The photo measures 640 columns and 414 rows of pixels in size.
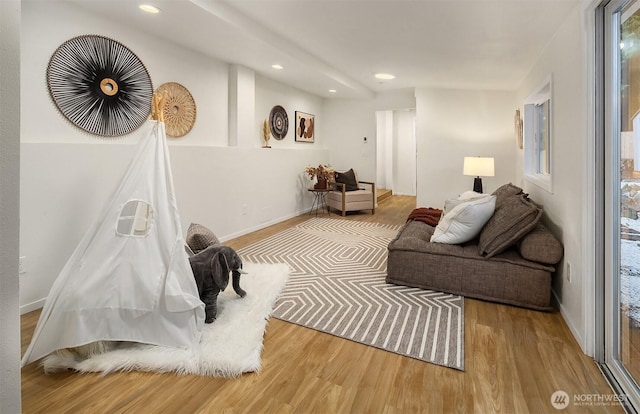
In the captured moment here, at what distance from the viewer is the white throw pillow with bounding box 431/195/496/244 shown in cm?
290

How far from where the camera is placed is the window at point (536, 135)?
12.2 ft

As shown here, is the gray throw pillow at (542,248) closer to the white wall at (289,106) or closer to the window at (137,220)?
the window at (137,220)

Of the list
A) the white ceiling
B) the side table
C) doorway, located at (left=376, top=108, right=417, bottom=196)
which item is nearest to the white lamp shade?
the white ceiling

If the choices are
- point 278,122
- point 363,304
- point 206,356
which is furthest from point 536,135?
point 206,356

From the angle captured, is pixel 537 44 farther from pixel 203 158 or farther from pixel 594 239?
pixel 203 158

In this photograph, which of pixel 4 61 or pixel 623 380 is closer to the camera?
pixel 4 61

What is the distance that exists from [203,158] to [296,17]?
1971mm

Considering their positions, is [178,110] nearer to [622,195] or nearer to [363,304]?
[363,304]

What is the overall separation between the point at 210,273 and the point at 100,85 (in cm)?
207

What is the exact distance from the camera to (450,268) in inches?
110

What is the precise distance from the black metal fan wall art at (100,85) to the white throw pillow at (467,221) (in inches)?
120

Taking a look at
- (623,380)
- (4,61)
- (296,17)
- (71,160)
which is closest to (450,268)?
(623,380)

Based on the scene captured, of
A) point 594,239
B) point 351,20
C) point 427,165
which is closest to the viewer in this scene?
point 594,239

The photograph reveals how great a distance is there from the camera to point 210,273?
7.41 ft
